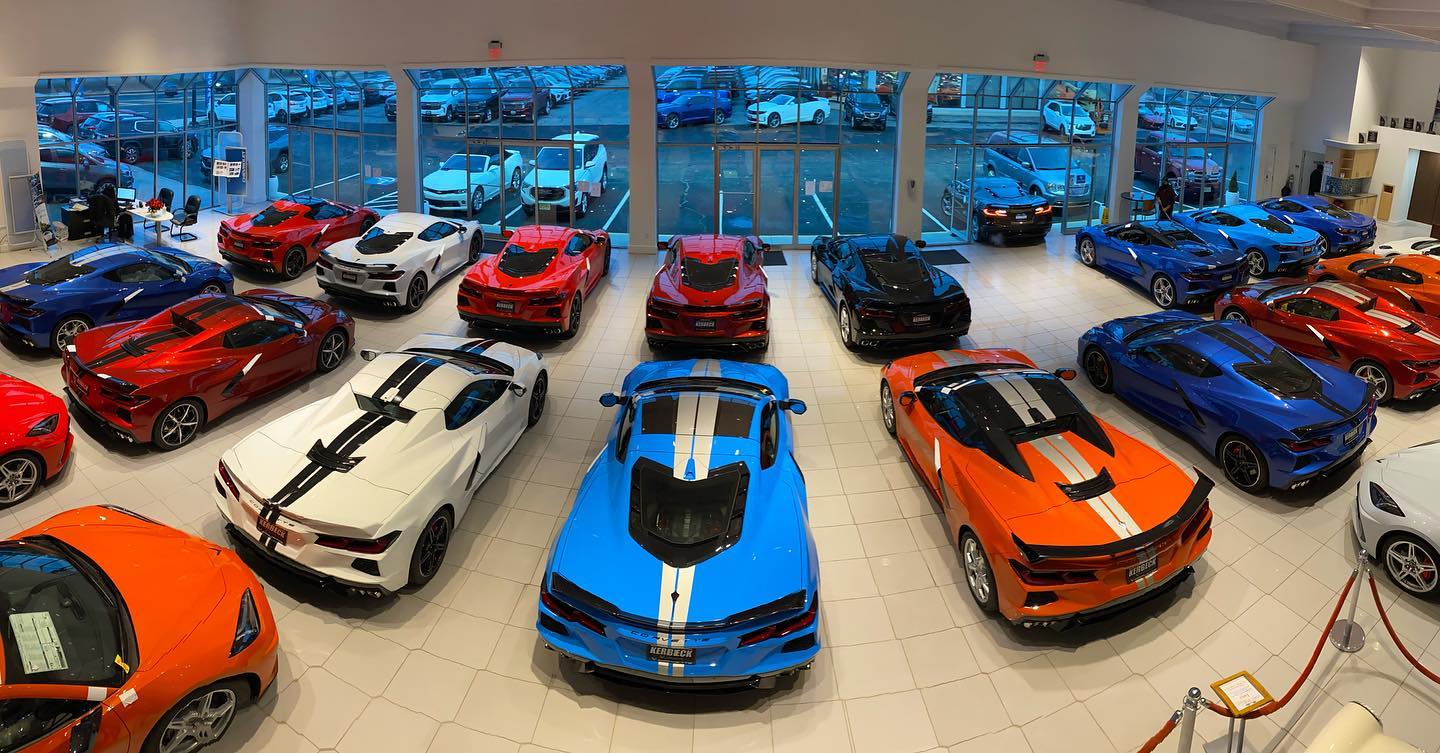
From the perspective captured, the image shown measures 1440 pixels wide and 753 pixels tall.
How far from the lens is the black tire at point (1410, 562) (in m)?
5.96

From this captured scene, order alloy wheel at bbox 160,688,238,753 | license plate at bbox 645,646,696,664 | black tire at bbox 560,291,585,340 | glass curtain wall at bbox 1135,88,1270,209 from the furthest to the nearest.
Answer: glass curtain wall at bbox 1135,88,1270,209
black tire at bbox 560,291,585,340
license plate at bbox 645,646,696,664
alloy wheel at bbox 160,688,238,753

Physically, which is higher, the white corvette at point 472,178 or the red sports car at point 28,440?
the white corvette at point 472,178

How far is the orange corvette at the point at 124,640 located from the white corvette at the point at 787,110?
41.6 ft

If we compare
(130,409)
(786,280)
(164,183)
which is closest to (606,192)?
(786,280)

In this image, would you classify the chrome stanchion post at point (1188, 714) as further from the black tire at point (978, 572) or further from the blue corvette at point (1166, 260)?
the blue corvette at point (1166, 260)

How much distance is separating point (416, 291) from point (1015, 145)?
476 inches

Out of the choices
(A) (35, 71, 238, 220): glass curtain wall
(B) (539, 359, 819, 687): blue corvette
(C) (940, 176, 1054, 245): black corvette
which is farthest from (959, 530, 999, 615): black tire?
(A) (35, 71, 238, 220): glass curtain wall

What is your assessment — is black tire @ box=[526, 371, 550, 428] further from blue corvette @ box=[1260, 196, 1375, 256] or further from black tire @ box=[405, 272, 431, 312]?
blue corvette @ box=[1260, 196, 1375, 256]

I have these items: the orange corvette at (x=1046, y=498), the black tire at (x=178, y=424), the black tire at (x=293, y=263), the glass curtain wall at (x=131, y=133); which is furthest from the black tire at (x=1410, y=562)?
the glass curtain wall at (x=131, y=133)

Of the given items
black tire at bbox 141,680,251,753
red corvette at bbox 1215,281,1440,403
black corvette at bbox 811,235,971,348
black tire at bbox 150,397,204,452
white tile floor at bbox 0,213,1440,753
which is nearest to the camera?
black tire at bbox 141,680,251,753

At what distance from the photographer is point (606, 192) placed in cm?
1700

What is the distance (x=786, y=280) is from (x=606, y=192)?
5.05 meters

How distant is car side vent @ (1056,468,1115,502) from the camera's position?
571 cm

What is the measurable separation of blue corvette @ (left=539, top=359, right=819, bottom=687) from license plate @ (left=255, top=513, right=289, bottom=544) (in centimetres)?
185
